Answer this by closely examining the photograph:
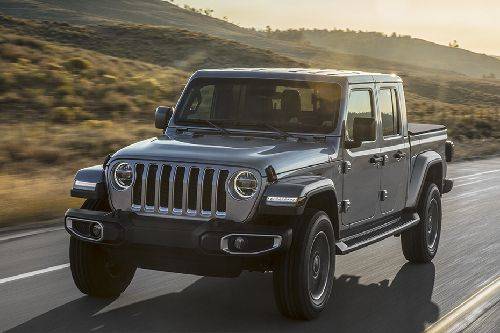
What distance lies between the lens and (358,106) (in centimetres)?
800

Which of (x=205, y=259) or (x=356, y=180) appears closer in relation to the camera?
(x=205, y=259)

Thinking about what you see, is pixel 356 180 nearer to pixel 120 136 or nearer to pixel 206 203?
pixel 206 203

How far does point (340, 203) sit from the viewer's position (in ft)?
24.1

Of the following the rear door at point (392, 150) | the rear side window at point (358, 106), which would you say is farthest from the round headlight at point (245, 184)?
the rear door at point (392, 150)

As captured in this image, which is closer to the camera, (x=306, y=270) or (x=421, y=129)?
(x=306, y=270)

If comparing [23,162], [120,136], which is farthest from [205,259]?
[120,136]

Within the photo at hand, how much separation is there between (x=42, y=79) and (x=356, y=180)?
86.5 feet

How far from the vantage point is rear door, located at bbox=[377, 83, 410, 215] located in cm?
841

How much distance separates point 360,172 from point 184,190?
2008mm

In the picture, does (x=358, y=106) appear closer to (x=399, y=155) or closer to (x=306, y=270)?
(x=399, y=155)

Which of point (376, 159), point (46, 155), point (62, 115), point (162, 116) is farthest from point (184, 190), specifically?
point (62, 115)

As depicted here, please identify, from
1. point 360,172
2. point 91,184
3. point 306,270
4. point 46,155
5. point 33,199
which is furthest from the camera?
point 46,155

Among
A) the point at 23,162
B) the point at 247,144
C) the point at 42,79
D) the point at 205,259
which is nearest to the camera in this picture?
the point at 205,259

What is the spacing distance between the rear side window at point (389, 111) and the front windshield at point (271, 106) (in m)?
0.98
